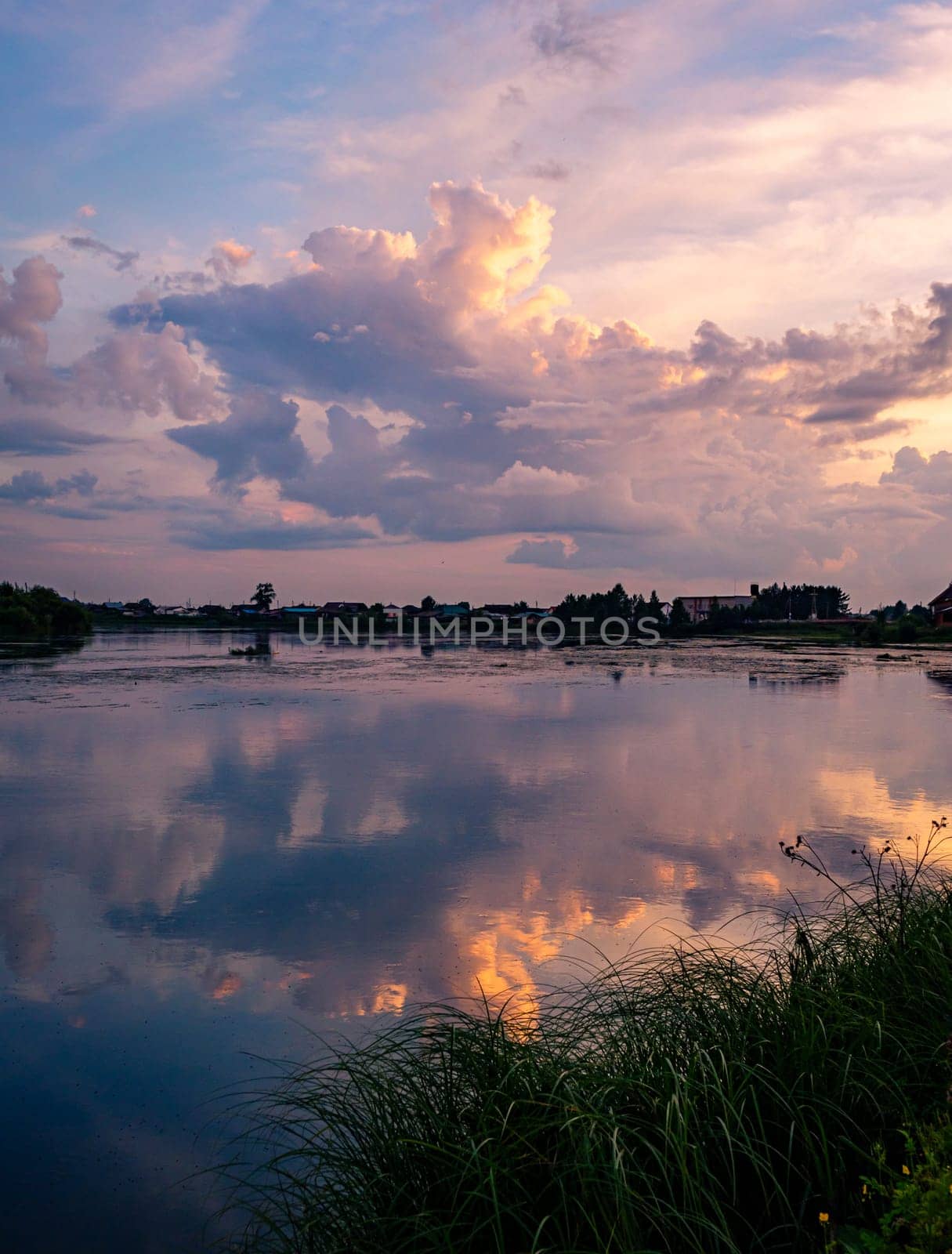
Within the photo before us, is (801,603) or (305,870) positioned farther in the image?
(801,603)

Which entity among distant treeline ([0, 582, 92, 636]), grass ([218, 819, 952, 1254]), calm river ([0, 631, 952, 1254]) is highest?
distant treeline ([0, 582, 92, 636])

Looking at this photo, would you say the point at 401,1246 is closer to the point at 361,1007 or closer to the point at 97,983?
the point at 361,1007

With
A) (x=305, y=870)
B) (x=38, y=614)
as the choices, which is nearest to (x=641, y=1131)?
(x=305, y=870)

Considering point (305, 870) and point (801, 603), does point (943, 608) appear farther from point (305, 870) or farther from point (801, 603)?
point (305, 870)

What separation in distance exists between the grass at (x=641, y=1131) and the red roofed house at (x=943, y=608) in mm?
81420

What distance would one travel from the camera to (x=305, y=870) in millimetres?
10414

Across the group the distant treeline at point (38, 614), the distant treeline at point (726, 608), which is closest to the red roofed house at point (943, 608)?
the distant treeline at point (726, 608)

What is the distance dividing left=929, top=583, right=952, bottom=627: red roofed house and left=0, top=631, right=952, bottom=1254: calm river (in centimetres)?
5986

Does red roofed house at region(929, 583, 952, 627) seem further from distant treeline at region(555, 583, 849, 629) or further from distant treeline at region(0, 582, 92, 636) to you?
distant treeline at region(0, 582, 92, 636)

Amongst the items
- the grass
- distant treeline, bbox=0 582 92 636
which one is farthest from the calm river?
distant treeline, bbox=0 582 92 636

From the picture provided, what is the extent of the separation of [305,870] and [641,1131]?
7.01 m

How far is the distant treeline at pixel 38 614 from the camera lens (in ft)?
238

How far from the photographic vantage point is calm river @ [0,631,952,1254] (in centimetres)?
572

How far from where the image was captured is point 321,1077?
5.93 meters
